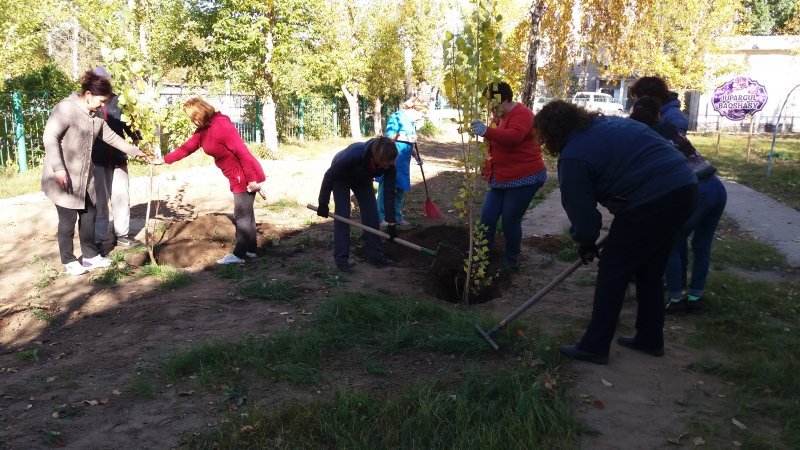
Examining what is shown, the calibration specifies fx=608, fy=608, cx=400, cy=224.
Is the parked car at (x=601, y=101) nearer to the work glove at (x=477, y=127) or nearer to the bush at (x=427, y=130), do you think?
the bush at (x=427, y=130)

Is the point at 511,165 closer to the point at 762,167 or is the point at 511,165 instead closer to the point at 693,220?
the point at 693,220

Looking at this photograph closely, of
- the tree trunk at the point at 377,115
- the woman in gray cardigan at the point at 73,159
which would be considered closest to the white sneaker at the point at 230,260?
the woman in gray cardigan at the point at 73,159

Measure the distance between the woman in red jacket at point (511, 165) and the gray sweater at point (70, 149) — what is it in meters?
3.63

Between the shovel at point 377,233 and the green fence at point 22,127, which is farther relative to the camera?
the green fence at point 22,127

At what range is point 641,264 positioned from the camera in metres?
3.61

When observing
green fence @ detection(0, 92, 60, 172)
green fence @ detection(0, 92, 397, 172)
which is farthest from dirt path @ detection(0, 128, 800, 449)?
green fence @ detection(0, 92, 60, 172)

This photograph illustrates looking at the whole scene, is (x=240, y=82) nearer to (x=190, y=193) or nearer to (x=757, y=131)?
(x=190, y=193)

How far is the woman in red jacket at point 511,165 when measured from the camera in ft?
17.3

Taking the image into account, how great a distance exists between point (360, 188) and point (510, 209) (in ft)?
4.72

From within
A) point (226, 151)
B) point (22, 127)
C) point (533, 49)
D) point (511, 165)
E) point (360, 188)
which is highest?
point (533, 49)

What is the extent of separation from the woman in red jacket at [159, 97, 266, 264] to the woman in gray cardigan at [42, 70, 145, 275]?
0.73 m

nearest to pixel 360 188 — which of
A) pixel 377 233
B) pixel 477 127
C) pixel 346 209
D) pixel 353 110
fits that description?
pixel 346 209

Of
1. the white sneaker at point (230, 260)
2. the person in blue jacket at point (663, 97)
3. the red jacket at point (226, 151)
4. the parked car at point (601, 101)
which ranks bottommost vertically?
the white sneaker at point (230, 260)

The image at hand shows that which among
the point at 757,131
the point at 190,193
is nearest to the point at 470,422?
the point at 190,193
